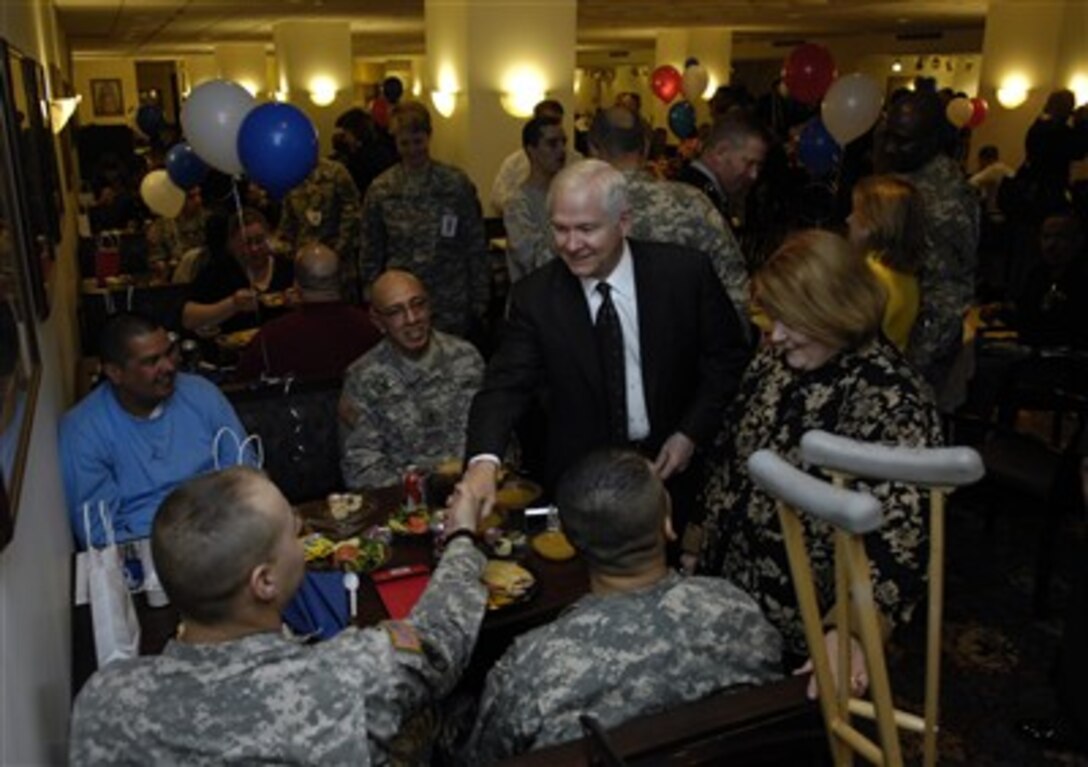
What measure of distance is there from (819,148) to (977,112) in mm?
4416

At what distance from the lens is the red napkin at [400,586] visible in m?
2.28

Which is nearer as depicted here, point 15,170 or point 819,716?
point 819,716

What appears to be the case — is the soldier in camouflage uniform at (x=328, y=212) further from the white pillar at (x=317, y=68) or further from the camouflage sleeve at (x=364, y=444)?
the white pillar at (x=317, y=68)

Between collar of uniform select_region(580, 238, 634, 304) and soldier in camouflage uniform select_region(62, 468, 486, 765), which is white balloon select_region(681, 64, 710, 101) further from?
soldier in camouflage uniform select_region(62, 468, 486, 765)

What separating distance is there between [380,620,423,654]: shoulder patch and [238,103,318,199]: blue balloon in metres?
2.85

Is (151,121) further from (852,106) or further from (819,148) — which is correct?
(852,106)

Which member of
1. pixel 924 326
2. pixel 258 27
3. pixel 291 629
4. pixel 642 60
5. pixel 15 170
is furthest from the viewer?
pixel 642 60

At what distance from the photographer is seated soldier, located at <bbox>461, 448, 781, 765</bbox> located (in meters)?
1.71

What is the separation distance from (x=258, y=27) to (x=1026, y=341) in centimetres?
1208

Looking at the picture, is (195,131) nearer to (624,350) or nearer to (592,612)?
(624,350)

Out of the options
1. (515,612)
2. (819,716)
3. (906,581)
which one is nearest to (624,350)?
(515,612)

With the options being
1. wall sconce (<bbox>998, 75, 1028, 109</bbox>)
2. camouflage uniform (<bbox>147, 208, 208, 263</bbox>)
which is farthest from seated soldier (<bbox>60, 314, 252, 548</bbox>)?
wall sconce (<bbox>998, 75, 1028, 109</bbox>)

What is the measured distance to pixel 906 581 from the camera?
1.95 m

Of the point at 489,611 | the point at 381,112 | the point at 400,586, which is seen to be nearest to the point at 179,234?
the point at 400,586
